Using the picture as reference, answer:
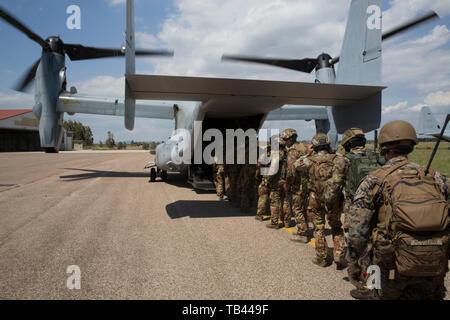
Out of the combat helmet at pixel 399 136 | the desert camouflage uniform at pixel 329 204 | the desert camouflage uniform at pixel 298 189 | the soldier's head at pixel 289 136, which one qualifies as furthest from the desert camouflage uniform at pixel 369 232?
the soldier's head at pixel 289 136

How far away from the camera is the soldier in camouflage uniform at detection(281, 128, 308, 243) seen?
4.68m

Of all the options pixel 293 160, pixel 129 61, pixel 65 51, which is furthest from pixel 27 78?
pixel 293 160

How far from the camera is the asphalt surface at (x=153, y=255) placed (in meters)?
3.06

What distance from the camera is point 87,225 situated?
552cm

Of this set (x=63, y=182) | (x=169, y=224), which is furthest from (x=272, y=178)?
(x=63, y=182)

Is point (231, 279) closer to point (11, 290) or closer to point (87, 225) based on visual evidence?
point (11, 290)

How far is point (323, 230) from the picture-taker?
3736mm

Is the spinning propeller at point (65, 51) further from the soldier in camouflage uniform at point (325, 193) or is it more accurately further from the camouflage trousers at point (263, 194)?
the soldier in camouflage uniform at point (325, 193)

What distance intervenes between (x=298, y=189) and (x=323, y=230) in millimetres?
1334

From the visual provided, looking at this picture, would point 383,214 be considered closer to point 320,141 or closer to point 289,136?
point 320,141

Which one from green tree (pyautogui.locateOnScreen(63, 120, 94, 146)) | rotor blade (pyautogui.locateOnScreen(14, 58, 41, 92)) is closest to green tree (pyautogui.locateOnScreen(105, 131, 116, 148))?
green tree (pyautogui.locateOnScreen(63, 120, 94, 146))

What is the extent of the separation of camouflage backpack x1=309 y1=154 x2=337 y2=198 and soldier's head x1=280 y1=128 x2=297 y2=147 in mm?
1436

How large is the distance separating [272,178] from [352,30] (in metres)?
4.13

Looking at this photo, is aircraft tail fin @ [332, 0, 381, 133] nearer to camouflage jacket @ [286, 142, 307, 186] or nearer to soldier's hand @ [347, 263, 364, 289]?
camouflage jacket @ [286, 142, 307, 186]
